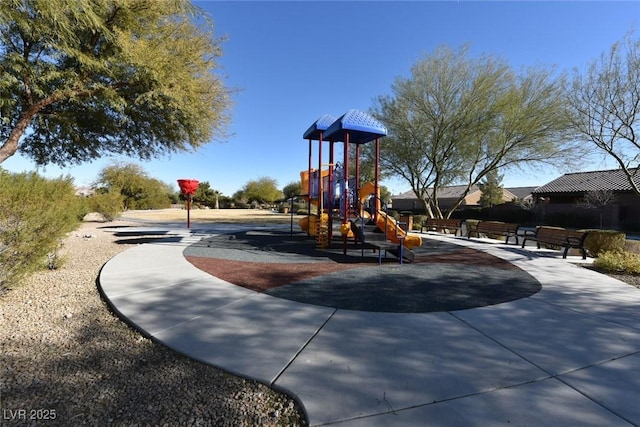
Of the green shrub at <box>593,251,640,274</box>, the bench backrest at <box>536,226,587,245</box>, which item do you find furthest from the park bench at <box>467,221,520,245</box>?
the green shrub at <box>593,251,640,274</box>

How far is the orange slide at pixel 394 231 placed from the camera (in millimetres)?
8352

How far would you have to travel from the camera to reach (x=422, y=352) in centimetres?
306

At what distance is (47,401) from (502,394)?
3.46 meters

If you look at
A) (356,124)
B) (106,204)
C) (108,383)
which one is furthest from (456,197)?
(108,383)

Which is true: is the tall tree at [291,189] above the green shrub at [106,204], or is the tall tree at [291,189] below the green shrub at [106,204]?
above

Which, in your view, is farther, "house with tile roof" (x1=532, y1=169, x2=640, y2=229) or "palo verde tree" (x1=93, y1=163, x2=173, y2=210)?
"palo verde tree" (x1=93, y1=163, x2=173, y2=210)

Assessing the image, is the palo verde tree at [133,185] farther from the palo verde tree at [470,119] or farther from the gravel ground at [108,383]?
the gravel ground at [108,383]

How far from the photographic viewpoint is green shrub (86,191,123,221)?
1933 cm

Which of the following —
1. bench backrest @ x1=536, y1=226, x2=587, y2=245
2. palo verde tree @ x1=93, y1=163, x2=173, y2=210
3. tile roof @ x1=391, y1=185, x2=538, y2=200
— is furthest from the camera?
tile roof @ x1=391, y1=185, x2=538, y2=200

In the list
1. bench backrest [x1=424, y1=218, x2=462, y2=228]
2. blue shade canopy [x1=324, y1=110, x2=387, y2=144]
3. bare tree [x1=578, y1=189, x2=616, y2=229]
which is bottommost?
bench backrest [x1=424, y1=218, x2=462, y2=228]

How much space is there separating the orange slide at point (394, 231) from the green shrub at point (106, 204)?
18.5m

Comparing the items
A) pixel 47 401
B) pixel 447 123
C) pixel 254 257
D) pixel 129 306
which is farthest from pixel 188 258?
pixel 447 123

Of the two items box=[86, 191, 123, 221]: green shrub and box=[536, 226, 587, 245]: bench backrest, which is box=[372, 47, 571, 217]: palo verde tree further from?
box=[86, 191, 123, 221]: green shrub

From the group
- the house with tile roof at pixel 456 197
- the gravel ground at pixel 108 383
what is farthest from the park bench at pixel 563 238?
the house with tile roof at pixel 456 197
